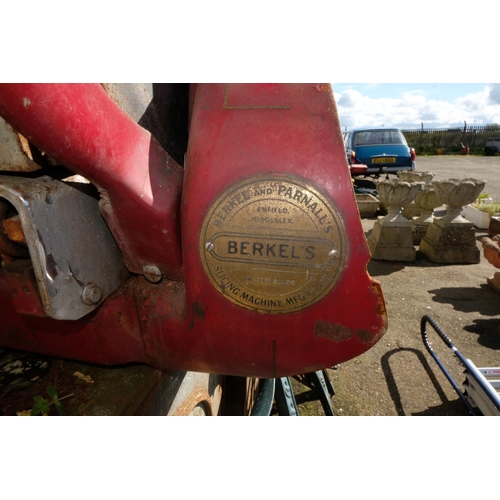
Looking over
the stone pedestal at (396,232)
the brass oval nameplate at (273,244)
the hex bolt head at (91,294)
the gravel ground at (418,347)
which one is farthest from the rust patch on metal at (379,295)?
the stone pedestal at (396,232)

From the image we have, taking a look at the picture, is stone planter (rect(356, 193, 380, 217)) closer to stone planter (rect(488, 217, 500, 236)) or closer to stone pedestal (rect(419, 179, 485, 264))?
stone planter (rect(488, 217, 500, 236))

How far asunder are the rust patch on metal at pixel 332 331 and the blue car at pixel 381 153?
8.51m

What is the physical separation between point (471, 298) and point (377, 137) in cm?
690

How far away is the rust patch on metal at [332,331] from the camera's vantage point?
3.46 ft

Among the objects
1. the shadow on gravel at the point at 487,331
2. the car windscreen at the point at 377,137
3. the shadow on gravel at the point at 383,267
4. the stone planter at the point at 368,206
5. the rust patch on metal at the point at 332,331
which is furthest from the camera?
the car windscreen at the point at 377,137

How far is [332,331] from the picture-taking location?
3.49 feet

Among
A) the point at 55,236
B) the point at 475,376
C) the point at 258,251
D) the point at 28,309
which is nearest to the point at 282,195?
the point at 258,251

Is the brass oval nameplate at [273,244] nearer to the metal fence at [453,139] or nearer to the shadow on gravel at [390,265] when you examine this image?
the shadow on gravel at [390,265]

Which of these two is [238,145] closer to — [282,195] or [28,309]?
[282,195]

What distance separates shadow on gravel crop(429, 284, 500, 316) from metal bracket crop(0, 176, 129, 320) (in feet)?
11.8

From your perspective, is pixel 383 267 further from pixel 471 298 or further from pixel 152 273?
pixel 152 273

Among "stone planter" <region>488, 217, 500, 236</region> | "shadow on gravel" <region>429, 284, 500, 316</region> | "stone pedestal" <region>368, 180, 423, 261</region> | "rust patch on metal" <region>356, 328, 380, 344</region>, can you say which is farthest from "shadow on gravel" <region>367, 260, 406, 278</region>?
"rust patch on metal" <region>356, 328, 380, 344</region>

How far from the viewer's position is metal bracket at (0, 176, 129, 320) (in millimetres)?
941

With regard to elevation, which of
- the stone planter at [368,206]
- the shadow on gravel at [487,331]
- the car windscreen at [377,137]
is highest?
the car windscreen at [377,137]
